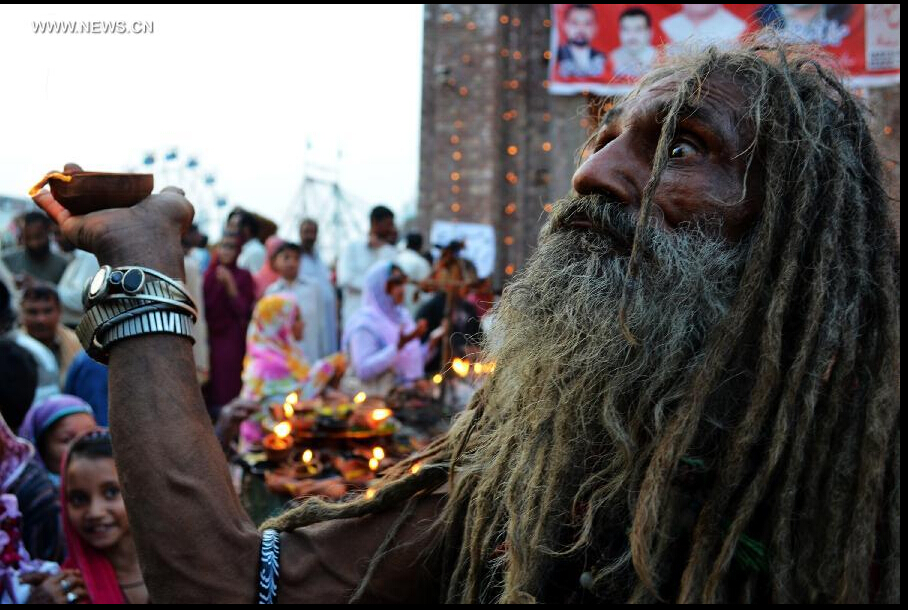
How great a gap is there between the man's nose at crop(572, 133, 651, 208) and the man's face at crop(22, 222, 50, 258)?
639cm

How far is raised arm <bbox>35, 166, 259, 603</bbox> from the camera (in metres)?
1.31

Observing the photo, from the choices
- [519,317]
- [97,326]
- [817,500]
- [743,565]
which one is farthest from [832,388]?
[97,326]

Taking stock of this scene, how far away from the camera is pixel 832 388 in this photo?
1.29 metres

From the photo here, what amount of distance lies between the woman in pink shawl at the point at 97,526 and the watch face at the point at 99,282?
178 centimetres

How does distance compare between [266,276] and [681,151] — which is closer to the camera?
[681,151]

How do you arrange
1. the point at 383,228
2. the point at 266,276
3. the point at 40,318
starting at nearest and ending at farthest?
1. the point at 40,318
2. the point at 266,276
3. the point at 383,228

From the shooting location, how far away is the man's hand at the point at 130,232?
1392 millimetres

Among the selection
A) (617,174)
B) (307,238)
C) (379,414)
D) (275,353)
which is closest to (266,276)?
(307,238)

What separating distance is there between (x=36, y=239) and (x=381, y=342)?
300 cm

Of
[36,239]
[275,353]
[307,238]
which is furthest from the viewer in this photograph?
[307,238]

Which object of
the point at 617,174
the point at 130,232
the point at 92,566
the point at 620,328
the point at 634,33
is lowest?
the point at 92,566

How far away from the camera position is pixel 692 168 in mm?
1460

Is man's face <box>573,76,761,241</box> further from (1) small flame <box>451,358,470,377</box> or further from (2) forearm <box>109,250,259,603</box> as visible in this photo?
(2) forearm <box>109,250,259,603</box>

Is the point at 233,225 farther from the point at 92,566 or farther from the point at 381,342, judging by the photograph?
the point at 92,566
